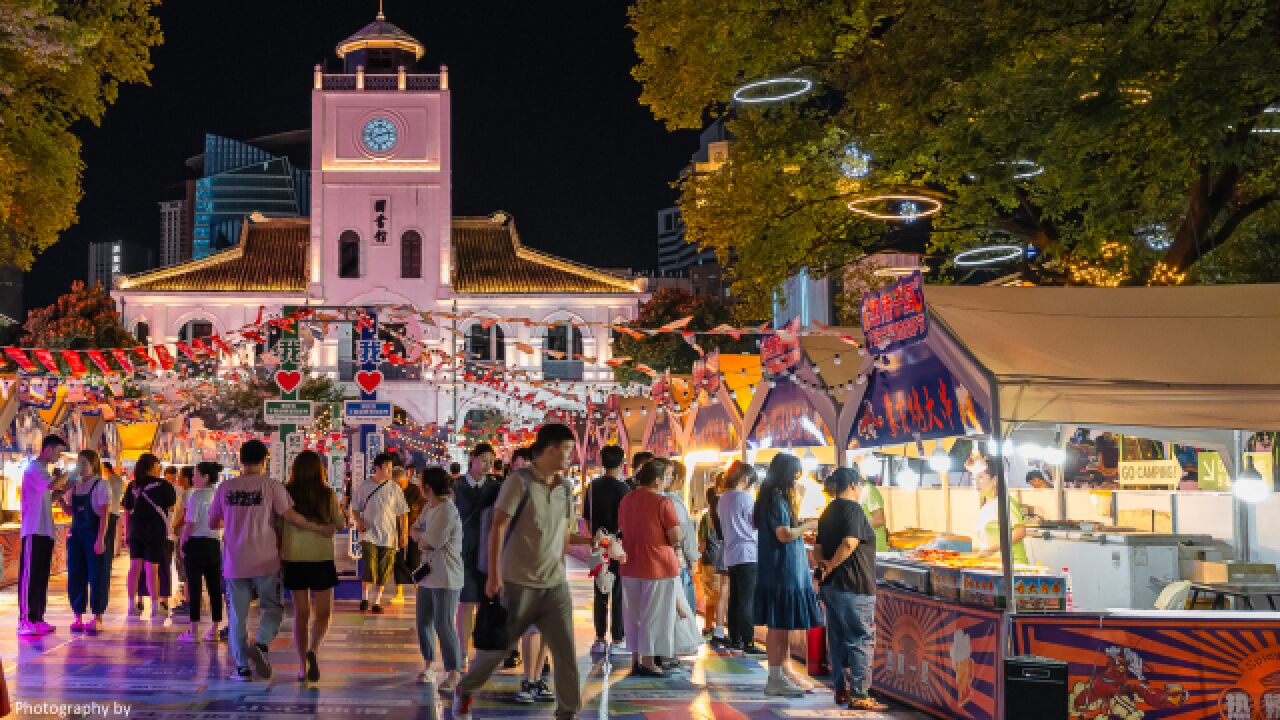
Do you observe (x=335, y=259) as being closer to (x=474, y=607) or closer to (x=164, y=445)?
(x=164, y=445)

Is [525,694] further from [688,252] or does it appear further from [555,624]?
[688,252]

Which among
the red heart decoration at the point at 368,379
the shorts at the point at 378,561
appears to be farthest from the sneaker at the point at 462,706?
the red heart decoration at the point at 368,379

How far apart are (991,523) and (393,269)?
149 feet

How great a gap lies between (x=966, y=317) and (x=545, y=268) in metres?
45.2

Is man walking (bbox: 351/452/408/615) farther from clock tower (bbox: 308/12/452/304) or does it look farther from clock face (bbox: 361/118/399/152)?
clock face (bbox: 361/118/399/152)

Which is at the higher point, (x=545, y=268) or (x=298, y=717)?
(x=545, y=268)

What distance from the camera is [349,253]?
5356 centimetres

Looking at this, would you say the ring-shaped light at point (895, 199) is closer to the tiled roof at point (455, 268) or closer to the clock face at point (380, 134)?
the tiled roof at point (455, 268)

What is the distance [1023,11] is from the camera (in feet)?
40.1

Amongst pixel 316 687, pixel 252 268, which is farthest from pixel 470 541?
pixel 252 268

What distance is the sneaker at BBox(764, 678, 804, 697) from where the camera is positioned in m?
9.18

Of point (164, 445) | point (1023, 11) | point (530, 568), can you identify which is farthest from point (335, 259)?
point (530, 568)

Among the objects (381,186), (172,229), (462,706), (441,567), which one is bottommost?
(462,706)

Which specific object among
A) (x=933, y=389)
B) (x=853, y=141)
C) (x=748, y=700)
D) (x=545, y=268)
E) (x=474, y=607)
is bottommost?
(x=748, y=700)
